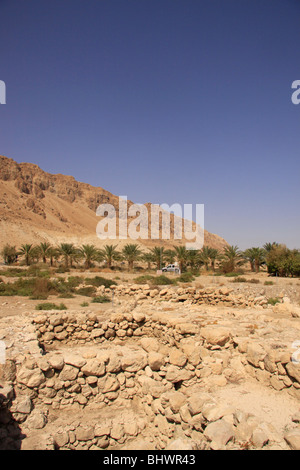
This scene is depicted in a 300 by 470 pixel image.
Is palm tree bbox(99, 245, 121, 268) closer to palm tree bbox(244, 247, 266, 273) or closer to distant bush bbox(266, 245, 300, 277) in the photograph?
palm tree bbox(244, 247, 266, 273)

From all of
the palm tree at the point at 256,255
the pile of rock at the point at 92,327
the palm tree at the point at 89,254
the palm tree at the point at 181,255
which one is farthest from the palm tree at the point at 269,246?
the pile of rock at the point at 92,327

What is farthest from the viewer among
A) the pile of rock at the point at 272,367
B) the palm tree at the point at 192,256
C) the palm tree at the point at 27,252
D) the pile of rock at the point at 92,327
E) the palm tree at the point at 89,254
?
the palm tree at the point at 27,252

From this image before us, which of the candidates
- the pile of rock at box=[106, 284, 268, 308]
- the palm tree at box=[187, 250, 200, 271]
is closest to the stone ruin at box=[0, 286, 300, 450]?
the pile of rock at box=[106, 284, 268, 308]

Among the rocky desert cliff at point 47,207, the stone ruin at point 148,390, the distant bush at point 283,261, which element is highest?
the rocky desert cliff at point 47,207

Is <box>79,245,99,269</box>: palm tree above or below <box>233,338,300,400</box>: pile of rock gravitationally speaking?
above

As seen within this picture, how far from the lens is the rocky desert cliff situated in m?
67.8

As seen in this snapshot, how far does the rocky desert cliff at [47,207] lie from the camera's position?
67812mm

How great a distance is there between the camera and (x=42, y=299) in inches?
582

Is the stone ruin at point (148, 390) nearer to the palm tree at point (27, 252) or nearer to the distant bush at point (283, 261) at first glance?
the distant bush at point (283, 261)

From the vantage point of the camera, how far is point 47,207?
103m

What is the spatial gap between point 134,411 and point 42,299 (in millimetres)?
10868
